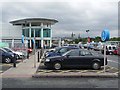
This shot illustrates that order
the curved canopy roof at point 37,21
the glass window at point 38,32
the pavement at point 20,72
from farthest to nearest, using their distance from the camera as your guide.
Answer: the glass window at point 38,32, the curved canopy roof at point 37,21, the pavement at point 20,72

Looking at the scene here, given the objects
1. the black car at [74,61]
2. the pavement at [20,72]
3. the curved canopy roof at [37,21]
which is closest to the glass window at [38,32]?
the curved canopy roof at [37,21]

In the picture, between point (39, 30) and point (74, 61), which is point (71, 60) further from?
point (39, 30)

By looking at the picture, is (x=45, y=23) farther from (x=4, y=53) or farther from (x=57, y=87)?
(x=57, y=87)

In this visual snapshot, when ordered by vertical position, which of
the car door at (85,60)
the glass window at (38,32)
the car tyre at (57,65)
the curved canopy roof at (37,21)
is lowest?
the car tyre at (57,65)

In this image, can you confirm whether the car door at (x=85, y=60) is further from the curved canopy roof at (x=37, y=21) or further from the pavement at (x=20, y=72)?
the curved canopy roof at (x=37, y=21)

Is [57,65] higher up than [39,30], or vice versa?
[39,30]

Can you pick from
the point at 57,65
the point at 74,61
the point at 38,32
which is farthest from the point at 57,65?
the point at 38,32

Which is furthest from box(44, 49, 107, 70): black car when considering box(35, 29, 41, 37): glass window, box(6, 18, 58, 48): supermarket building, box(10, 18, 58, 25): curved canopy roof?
box(35, 29, 41, 37): glass window

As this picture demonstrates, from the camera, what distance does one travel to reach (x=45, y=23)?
92.4 metres

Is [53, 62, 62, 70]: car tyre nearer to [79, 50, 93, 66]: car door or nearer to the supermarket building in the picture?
[79, 50, 93, 66]: car door

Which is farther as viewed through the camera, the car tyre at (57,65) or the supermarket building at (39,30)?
the supermarket building at (39,30)

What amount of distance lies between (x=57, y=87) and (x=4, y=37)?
3198 inches

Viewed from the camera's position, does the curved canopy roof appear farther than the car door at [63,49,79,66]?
Yes

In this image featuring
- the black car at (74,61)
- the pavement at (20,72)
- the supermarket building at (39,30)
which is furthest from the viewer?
the supermarket building at (39,30)
